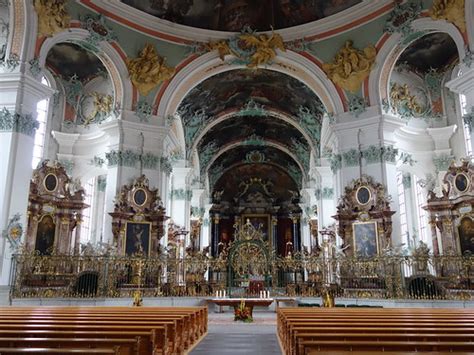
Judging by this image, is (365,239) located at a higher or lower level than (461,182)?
lower

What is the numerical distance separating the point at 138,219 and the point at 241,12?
36.4 feet

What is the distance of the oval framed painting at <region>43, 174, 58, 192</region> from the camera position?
59.9ft

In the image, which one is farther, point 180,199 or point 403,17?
point 180,199

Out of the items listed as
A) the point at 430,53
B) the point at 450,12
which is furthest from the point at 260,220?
the point at 450,12

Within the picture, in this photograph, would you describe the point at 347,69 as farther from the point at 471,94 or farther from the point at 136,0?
the point at 136,0

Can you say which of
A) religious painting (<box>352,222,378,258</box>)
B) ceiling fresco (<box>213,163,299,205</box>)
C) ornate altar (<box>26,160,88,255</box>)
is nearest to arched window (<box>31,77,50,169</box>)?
ornate altar (<box>26,160,88,255</box>)

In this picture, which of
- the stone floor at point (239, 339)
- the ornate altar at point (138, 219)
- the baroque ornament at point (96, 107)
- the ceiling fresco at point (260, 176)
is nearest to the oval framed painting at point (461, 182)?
the stone floor at point (239, 339)

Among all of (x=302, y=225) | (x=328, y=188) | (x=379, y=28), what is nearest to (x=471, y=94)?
(x=379, y=28)

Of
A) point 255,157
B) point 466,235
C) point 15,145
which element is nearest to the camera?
point 15,145

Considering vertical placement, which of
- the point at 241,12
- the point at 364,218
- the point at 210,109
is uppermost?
the point at 241,12

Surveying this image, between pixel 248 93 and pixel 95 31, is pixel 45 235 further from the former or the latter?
pixel 248 93

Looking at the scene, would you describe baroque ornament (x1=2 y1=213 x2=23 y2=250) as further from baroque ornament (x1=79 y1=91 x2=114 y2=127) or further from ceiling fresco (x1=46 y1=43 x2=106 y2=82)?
ceiling fresco (x1=46 y1=43 x2=106 y2=82)

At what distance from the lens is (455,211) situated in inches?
690

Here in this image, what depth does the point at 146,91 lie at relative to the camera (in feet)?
65.7
